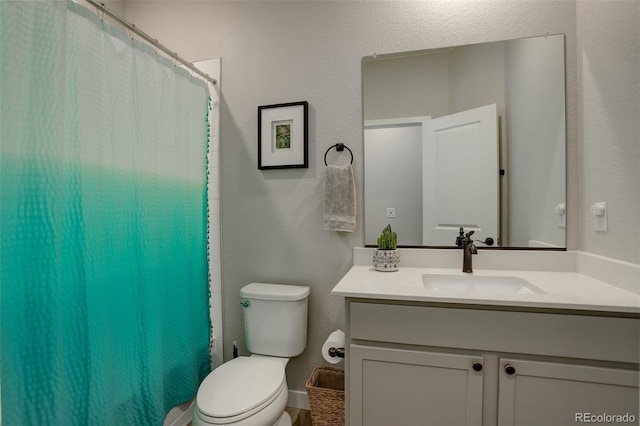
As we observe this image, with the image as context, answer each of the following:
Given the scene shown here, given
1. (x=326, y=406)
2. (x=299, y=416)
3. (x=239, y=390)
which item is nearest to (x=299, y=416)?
(x=299, y=416)

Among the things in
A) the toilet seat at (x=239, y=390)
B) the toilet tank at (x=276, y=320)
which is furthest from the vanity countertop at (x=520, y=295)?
the toilet seat at (x=239, y=390)

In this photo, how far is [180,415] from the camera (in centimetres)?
176

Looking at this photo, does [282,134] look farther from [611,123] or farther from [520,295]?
[611,123]

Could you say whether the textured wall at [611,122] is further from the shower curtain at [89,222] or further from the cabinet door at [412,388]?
the shower curtain at [89,222]

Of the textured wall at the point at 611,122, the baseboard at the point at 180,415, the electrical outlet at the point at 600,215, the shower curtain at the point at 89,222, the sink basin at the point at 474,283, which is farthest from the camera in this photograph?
the baseboard at the point at 180,415

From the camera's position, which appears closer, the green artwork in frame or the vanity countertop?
the vanity countertop

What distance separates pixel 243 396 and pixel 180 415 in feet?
2.46

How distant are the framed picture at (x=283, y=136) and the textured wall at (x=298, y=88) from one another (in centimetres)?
5

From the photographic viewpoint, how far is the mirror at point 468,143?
155 cm

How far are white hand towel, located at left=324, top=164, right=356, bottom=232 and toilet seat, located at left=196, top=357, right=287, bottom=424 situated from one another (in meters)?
0.77

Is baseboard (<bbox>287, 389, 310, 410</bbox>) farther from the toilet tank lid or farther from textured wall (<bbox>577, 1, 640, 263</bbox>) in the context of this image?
textured wall (<bbox>577, 1, 640, 263</bbox>)

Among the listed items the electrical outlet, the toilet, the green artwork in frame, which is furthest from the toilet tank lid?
the electrical outlet

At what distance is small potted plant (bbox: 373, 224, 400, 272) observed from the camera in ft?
5.23

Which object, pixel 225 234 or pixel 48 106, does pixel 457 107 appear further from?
pixel 48 106
